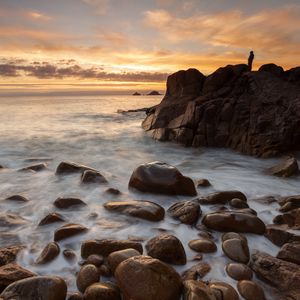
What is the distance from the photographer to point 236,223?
395 centimetres

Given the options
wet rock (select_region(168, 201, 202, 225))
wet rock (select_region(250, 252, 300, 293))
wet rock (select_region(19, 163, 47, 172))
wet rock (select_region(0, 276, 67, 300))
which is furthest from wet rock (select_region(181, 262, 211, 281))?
wet rock (select_region(19, 163, 47, 172))

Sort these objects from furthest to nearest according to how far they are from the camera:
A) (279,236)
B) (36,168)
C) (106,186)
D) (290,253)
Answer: (36,168) → (106,186) → (279,236) → (290,253)

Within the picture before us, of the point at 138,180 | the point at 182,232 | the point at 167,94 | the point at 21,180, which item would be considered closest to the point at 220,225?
the point at 182,232

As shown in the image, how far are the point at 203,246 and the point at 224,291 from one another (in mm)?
830

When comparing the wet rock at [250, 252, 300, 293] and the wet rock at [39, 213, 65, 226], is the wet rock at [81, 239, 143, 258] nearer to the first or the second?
the wet rock at [39, 213, 65, 226]

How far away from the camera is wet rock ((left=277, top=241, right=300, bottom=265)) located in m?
3.17

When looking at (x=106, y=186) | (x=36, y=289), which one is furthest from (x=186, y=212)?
(x=36, y=289)

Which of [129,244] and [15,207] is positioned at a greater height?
[129,244]

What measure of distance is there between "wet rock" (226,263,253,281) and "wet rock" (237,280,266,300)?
0.44 feet

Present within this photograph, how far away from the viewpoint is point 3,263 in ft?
10.6

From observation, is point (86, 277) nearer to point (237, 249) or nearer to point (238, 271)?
point (238, 271)

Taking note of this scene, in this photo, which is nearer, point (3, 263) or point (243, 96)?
point (3, 263)

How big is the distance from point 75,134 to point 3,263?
1145 centimetres

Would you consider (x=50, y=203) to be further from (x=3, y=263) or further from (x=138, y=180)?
(x=3, y=263)
